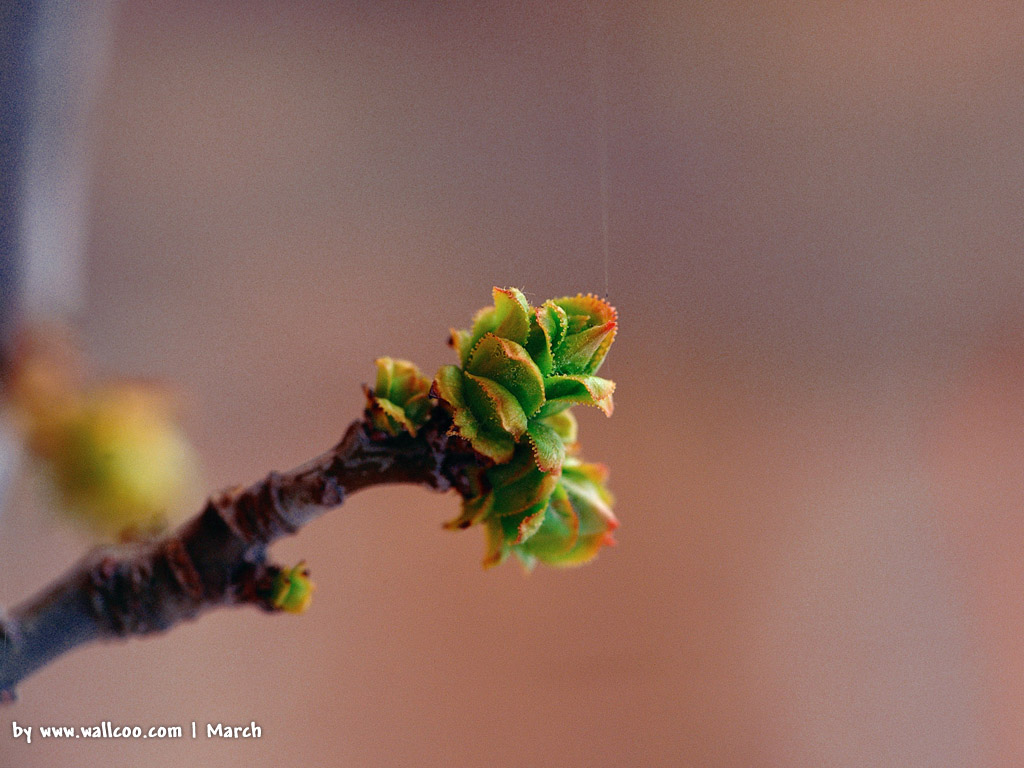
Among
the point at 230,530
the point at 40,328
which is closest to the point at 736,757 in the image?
the point at 230,530

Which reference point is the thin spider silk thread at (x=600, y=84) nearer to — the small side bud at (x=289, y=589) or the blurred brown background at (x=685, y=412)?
the blurred brown background at (x=685, y=412)

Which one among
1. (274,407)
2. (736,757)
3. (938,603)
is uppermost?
(274,407)

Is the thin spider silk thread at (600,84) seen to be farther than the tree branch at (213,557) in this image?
Yes

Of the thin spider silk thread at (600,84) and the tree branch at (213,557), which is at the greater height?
the thin spider silk thread at (600,84)

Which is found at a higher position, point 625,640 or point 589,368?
point 589,368

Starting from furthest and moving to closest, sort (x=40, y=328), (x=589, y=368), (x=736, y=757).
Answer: (x=40, y=328), (x=736, y=757), (x=589, y=368)

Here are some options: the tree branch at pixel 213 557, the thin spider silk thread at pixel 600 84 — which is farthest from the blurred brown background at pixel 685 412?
the tree branch at pixel 213 557

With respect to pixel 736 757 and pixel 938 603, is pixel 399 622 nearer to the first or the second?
pixel 736 757
